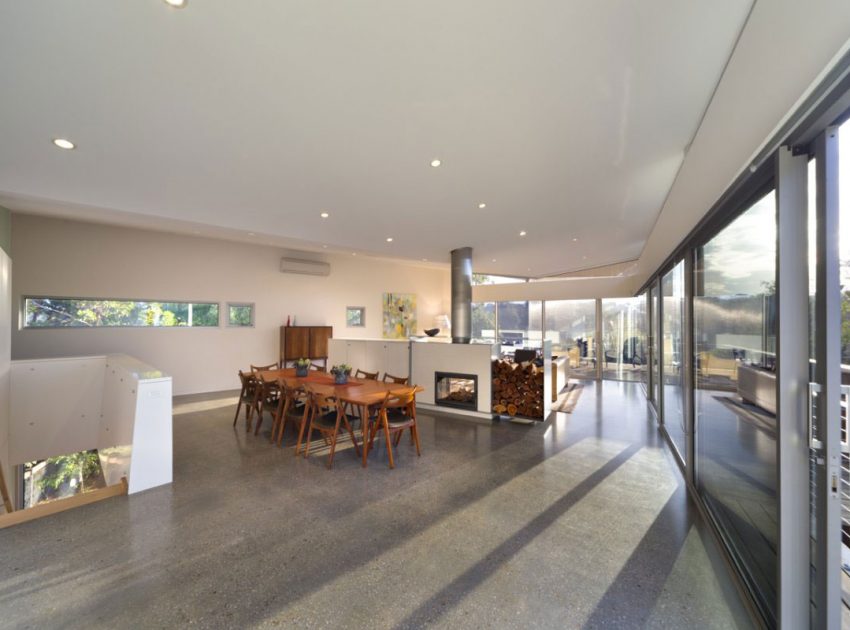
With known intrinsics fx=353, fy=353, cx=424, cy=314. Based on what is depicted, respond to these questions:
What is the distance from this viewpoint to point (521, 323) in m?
10.8

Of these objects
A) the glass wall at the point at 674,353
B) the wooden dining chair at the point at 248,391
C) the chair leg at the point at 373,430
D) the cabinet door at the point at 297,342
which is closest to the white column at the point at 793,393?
the glass wall at the point at 674,353

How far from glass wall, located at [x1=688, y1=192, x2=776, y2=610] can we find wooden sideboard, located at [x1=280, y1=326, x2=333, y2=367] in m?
6.88

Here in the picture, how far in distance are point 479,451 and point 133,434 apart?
134 inches

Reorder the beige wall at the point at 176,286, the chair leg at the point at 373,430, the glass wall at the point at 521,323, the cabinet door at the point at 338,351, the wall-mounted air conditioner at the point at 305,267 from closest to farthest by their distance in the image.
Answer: the chair leg at the point at 373,430 < the beige wall at the point at 176,286 < the cabinet door at the point at 338,351 < the wall-mounted air conditioner at the point at 305,267 < the glass wall at the point at 521,323

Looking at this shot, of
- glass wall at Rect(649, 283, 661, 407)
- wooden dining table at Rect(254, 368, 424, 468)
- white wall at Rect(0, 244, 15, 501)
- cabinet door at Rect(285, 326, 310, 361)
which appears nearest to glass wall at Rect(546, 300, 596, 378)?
glass wall at Rect(649, 283, 661, 407)

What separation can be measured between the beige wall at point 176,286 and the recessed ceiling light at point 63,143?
4.28 meters

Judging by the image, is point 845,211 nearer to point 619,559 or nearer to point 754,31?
point 754,31

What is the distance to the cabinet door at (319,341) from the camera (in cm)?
828

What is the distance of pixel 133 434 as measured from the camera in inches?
125

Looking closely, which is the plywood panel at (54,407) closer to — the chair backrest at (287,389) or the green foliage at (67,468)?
the green foliage at (67,468)

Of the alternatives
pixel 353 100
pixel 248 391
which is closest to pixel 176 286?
pixel 248 391

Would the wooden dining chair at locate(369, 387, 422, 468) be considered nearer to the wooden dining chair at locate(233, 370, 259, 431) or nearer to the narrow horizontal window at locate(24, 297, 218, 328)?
the wooden dining chair at locate(233, 370, 259, 431)

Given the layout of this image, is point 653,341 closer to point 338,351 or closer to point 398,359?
point 398,359

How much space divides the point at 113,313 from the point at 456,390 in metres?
6.31
